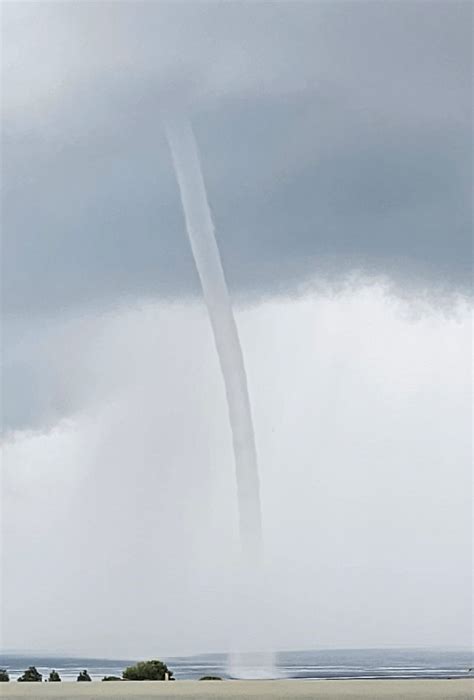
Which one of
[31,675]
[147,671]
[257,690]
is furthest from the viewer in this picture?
[147,671]

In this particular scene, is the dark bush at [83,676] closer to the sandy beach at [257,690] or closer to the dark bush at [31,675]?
the dark bush at [31,675]

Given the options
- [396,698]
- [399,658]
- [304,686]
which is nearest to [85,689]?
[304,686]

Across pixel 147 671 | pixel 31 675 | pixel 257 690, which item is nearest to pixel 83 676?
pixel 31 675

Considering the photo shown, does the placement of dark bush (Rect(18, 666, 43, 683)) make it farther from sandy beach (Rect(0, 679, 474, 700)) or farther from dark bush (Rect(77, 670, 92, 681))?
sandy beach (Rect(0, 679, 474, 700))

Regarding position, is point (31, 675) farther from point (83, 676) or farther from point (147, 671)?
Answer: point (147, 671)

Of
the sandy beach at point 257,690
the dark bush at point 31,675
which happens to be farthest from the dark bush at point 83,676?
the sandy beach at point 257,690
